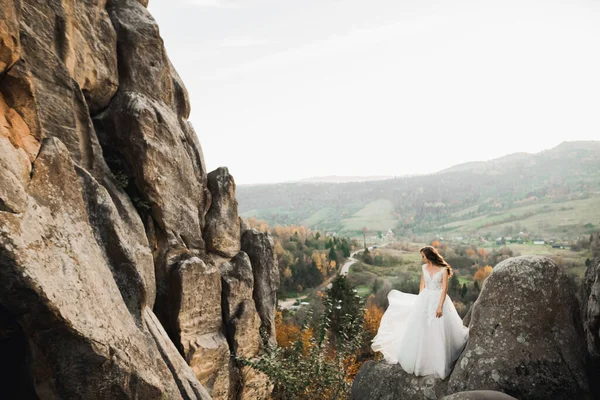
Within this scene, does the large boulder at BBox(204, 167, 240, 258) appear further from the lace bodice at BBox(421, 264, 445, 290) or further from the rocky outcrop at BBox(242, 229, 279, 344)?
the lace bodice at BBox(421, 264, 445, 290)

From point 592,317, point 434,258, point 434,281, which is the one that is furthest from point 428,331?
point 592,317

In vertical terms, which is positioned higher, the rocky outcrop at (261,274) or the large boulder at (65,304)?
the large boulder at (65,304)

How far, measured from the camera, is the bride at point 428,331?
→ 9000 mm

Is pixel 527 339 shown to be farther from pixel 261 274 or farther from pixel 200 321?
pixel 261 274

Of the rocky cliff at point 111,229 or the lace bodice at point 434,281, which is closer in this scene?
the rocky cliff at point 111,229

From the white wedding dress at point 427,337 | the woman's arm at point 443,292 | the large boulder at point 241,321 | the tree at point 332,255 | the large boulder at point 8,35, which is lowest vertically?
the tree at point 332,255

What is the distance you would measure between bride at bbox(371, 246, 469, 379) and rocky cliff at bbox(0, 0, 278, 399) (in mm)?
5229

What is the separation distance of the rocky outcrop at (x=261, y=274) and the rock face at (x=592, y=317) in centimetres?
1643

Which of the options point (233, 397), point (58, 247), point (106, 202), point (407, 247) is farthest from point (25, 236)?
point (407, 247)

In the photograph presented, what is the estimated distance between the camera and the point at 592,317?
6863 millimetres

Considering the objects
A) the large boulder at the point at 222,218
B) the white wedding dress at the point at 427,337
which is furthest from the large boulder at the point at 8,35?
the large boulder at the point at 222,218

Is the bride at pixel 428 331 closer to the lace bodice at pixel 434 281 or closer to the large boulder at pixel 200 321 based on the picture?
the lace bodice at pixel 434 281

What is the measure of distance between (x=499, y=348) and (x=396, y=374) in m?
2.59

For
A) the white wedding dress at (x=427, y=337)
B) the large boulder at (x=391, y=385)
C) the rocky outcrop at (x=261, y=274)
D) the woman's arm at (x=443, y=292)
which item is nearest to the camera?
the large boulder at (x=391, y=385)
